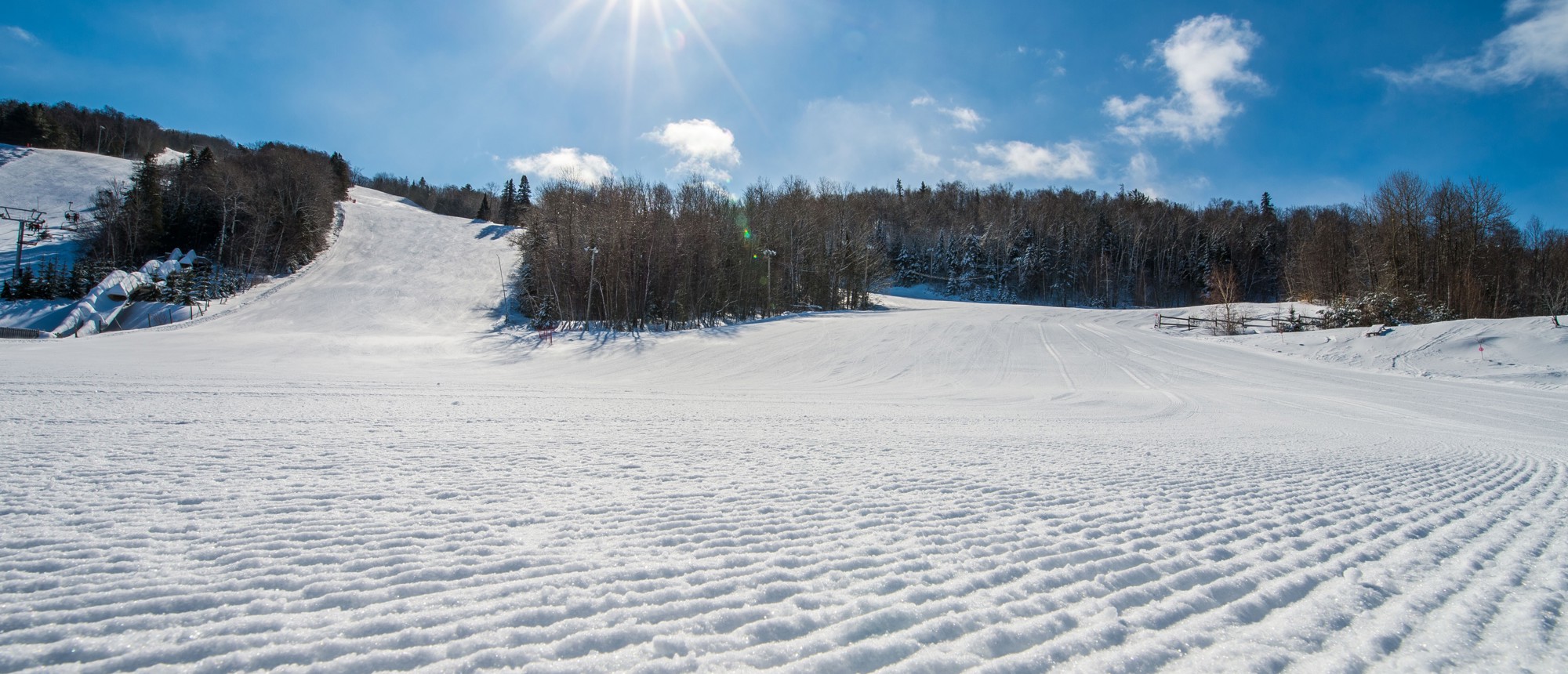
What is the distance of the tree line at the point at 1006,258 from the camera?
29.9m

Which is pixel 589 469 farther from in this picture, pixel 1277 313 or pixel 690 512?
pixel 1277 313

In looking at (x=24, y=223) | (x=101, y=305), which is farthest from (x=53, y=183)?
(x=101, y=305)

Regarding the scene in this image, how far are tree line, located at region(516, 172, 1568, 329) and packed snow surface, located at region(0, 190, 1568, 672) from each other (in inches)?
929

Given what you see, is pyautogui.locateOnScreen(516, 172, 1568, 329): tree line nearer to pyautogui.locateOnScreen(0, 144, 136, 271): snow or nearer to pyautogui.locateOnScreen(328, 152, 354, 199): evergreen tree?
pyautogui.locateOnScreen(0, 144, 136, 271): snow

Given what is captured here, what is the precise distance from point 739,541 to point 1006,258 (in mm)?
73955

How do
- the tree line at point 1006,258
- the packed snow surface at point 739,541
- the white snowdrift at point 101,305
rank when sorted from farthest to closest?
the tree line at point 1006,258 < the white snowdrift at point 101,305 < the packed snow surface at point 739,541

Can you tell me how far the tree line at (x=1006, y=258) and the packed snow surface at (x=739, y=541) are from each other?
2359 cm

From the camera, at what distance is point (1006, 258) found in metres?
70.1

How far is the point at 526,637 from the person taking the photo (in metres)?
1.76

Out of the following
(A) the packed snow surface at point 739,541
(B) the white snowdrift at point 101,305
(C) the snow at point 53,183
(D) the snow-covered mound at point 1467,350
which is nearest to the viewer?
(A) the packed snow surface at point 739,541

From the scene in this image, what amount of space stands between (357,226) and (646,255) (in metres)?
42.9

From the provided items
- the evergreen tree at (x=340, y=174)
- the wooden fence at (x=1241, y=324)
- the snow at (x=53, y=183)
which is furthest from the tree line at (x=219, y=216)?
the wooden fence at (x=1241, y=324)

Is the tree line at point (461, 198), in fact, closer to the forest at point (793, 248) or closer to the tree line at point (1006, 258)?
the forest at point (793, 248)

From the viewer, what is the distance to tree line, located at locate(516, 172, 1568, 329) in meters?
29.9
